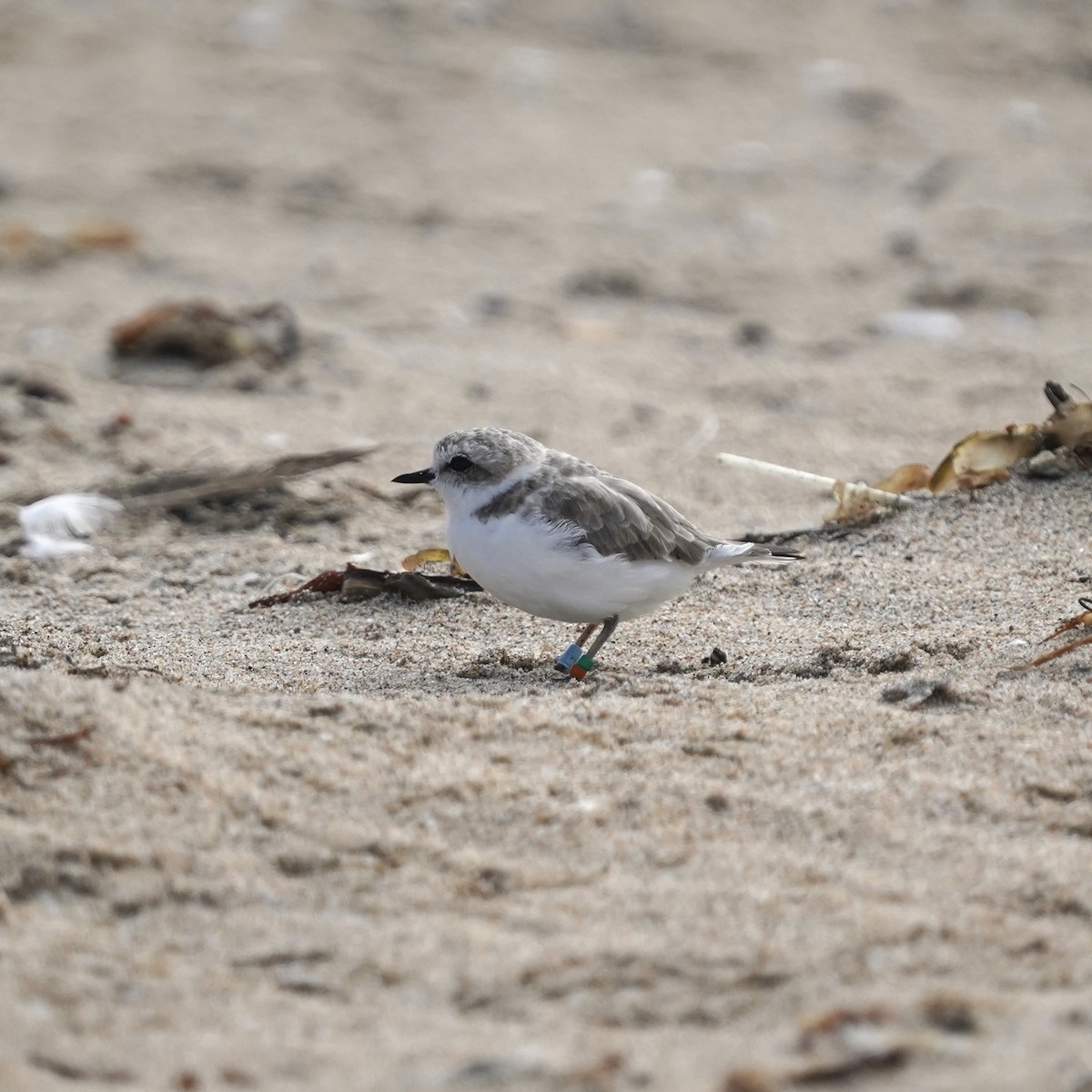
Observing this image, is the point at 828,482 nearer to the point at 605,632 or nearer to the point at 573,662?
the point at 605,632

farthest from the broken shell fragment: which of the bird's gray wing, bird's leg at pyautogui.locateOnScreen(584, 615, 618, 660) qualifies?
bird's leg at pyautogui.locateOnScreen(584, 615, 618, 660)

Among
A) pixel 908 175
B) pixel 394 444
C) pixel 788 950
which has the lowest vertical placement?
pixel 394 444

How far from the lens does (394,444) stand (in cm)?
656

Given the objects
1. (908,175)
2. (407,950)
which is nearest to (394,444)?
(407,950)

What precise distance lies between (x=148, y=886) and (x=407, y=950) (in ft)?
1.79

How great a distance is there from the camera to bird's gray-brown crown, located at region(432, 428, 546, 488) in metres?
4.35

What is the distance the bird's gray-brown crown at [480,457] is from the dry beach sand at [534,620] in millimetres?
515

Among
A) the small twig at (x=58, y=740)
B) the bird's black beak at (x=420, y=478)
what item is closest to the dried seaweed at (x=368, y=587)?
the bird's black beak at (x=420, y=478)

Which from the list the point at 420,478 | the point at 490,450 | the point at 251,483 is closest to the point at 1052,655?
the point at 490,450

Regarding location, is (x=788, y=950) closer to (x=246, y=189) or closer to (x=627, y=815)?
(x=627, y=815)

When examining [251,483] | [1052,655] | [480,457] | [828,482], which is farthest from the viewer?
[251,483]

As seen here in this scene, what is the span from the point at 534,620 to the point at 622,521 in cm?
70

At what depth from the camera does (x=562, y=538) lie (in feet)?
13.5

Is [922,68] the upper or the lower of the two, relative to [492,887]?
upper
